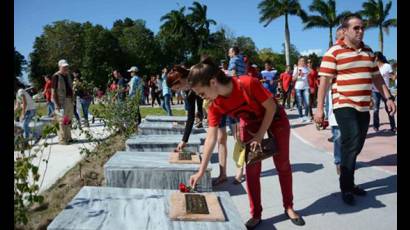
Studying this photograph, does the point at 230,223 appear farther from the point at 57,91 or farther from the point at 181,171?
the point at 57,91

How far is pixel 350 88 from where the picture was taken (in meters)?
4.41

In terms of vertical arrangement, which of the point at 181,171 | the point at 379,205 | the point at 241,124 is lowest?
the point at 379,205

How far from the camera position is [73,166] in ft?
22.8

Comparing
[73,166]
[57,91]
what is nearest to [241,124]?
[73,166]

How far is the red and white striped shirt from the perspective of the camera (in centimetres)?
438

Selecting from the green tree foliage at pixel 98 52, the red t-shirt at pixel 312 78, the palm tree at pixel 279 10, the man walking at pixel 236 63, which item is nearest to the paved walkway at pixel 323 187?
the man walking at pixel 236 63

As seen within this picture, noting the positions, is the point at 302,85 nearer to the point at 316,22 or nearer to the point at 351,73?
the point at 351,73

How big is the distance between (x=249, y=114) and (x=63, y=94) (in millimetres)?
6670

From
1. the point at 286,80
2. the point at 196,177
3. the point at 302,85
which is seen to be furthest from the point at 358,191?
the point at 286,80

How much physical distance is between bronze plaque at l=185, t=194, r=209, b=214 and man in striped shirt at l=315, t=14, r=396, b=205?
1.67m

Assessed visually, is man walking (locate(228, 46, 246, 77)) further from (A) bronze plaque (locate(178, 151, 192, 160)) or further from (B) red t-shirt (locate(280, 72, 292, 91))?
(B) red t-shirt (locate(280, 72, 292, 91))

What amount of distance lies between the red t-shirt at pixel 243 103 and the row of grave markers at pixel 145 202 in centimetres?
75

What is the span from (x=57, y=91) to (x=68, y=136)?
108 centimetres
